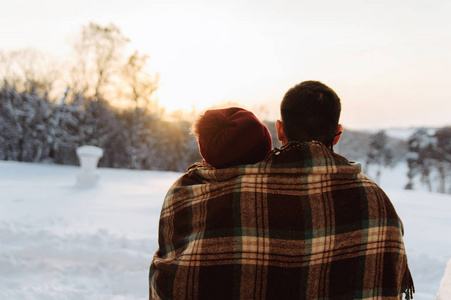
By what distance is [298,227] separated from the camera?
134cm

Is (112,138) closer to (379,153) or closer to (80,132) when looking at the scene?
(80,132)

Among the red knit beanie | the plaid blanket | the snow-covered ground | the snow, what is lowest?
the snow-covered ground

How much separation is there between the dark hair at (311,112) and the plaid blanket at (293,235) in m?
0.07

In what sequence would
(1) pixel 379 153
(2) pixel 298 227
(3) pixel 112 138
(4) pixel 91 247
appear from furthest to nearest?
1. (1) pixel 379 153
2. (3) pixel 112 138
3. (4) pixel 91 247
4. (2) pixel 298 227

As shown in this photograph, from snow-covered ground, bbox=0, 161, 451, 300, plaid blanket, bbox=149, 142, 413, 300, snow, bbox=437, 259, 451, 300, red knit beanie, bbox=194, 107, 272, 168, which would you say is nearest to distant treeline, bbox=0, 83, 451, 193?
snow-covered ground, bbox=0, 161, 451, 300

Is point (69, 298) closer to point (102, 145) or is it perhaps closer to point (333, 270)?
point (333, 270)

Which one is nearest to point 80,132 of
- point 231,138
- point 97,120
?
point 97,120

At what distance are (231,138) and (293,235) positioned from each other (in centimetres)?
44

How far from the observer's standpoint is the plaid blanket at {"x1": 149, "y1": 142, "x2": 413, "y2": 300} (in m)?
1.35

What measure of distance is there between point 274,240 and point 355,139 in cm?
2738

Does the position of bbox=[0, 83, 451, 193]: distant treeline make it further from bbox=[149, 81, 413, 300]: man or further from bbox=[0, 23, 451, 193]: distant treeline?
bbox=[149, 81, 413, 300]: man

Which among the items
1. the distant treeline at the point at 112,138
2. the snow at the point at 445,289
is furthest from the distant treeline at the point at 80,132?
the snow at the point at 445,289

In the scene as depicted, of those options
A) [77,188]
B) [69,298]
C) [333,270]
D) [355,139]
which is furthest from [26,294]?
[355,139]

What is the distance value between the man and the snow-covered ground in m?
2.07
